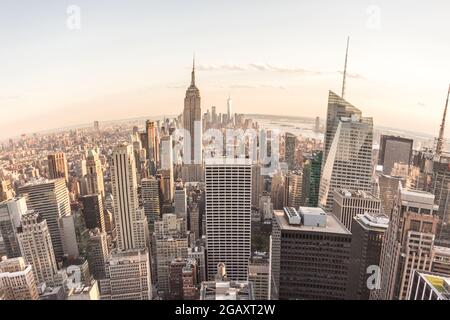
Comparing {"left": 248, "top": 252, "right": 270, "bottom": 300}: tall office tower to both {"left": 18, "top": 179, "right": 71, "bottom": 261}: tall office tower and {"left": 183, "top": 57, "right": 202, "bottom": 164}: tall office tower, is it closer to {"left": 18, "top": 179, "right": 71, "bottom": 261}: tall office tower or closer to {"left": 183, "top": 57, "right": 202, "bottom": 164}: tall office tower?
{"left": 183, "top": 57, "right": 202, "bottom": 164}: tall office tower

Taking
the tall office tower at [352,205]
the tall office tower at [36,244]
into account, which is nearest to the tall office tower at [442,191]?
the tall office tower at [352,205]

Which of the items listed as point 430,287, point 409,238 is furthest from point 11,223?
point 409,238

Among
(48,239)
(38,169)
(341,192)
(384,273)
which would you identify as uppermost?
(38,169)

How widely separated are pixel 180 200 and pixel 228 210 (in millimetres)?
1308

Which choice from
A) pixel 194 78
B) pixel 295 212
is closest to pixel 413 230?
pixel 295 212

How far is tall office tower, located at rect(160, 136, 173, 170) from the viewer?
481 cm

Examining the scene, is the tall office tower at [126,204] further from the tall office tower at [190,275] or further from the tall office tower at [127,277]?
the tall office tower at [190,275]

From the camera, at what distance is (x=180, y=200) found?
627cm

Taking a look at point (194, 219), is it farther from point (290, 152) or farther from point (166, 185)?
point (290, 152)

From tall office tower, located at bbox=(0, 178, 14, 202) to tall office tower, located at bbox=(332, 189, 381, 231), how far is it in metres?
4.45

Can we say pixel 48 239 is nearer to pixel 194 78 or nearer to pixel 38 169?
pixel 38 169

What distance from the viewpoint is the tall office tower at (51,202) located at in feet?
15.1

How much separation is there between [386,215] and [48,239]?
490cm
